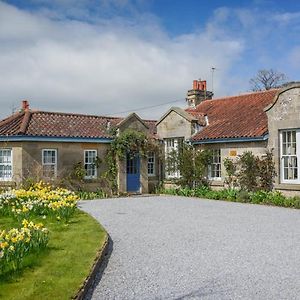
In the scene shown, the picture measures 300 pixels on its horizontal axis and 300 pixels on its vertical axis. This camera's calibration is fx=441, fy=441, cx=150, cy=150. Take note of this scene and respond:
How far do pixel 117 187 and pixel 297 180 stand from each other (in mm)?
10077

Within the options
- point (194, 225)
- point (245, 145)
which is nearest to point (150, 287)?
point (194, 225)

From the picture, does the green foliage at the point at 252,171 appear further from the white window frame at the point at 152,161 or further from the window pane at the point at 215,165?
the white window frame at the point at 152,161

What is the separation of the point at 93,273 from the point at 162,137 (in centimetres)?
1942

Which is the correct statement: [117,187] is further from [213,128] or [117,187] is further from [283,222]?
[283,222]

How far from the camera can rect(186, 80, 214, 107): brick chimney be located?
102 ft

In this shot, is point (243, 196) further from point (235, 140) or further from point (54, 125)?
point (54, 125)

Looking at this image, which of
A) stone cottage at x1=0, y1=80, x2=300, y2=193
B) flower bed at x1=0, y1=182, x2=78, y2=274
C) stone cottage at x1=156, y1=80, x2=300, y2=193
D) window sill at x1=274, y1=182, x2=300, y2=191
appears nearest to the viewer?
flower bed at x1=0, y1=182, x2=78, y2=274

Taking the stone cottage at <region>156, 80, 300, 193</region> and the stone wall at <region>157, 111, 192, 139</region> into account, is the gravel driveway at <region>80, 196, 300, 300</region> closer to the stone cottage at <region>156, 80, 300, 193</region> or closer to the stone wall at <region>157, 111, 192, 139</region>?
the stone cottage at <region>156, 80, 300, 193</region>

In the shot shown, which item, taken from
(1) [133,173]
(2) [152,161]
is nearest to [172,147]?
(2) [152,161]

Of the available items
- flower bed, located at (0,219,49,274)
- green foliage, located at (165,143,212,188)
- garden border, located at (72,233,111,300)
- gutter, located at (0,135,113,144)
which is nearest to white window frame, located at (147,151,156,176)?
green foliage, located at (165,143,212,188)

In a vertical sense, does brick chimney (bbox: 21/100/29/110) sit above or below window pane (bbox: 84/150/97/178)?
above

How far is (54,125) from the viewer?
24.2 meters

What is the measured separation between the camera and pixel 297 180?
19312 mm

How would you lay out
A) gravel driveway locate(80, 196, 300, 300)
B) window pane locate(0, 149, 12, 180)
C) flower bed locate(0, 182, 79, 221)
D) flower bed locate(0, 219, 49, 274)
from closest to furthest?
gravel driveway locate(80, 196, 300, 300)
flower bed locate(0, 219, 49, 274)
flower bed locate(0, 182, 79, 221)
window pane locate(0, 149, 12, 180)
